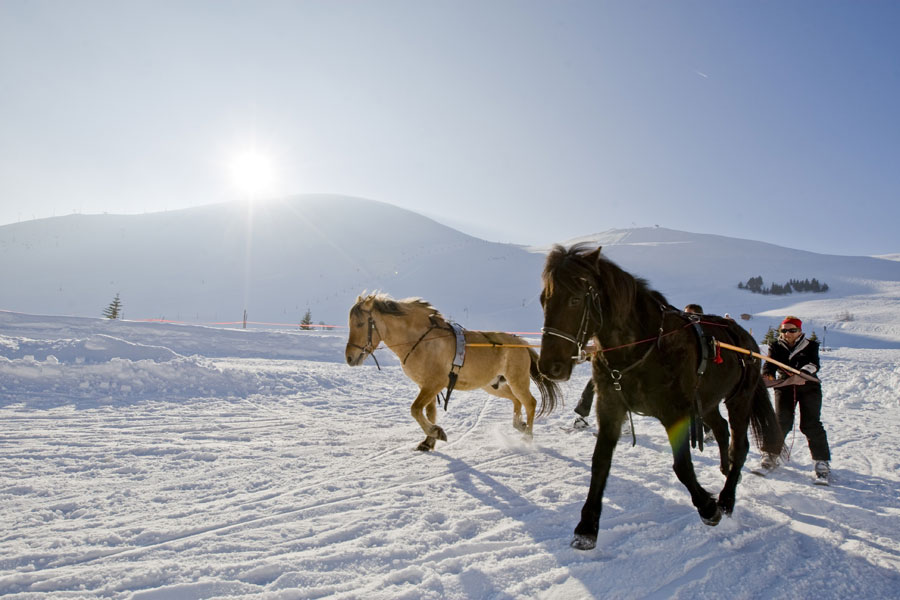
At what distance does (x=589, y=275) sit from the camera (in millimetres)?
3248

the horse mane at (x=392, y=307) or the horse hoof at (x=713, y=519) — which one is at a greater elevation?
the horse mane at (x=392, y=307)

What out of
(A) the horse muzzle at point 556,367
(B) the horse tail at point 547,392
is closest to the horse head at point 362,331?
(B) the horse tail at point 547,392

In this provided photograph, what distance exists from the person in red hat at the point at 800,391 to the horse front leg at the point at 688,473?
6.58 ft

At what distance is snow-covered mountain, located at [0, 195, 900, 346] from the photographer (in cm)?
4131

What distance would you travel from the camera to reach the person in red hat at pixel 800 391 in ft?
16.2

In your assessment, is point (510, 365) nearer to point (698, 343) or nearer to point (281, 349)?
point (698, 343)

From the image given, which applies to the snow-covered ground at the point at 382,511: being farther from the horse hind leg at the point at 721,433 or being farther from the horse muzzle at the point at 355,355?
the horse muzzle at the point at 355,355

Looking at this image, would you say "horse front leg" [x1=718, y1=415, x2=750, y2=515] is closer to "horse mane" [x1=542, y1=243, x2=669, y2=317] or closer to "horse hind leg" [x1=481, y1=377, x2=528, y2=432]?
"horse mane" [x1=542, y1=243, x2=669, y2=317]

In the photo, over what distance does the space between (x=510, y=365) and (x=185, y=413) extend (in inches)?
189

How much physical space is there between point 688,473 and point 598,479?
2.14 feet

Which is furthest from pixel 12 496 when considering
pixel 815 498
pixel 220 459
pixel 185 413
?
pixel 815 498

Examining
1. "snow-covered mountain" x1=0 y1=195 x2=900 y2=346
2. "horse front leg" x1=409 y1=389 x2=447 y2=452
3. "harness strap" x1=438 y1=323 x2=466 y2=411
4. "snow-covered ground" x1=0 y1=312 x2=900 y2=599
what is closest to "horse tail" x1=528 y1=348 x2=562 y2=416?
"snow-covered ground" x1=0 y1=312 x2=900 y2=599

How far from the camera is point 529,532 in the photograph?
3438 millimetres

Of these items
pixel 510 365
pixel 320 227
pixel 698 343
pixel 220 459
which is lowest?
pixel 220 459
